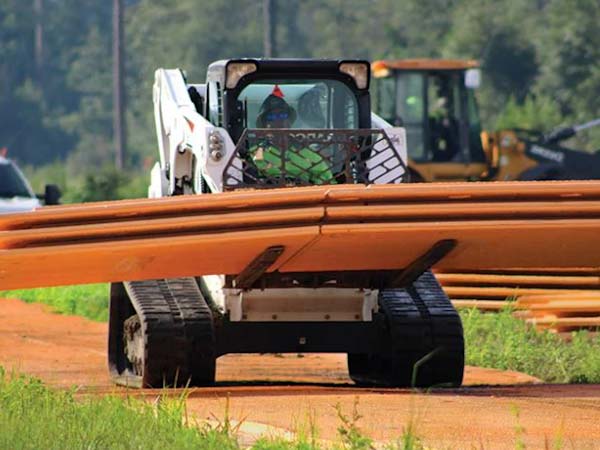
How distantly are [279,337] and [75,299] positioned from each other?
933cm

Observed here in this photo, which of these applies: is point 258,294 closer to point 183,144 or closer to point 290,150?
point 290,150

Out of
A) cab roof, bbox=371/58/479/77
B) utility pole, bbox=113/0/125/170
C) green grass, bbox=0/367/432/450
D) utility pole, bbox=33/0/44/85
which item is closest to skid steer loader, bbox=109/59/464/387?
green grass, bbox=0/367/432/450

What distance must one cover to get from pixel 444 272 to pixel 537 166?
18.7 metres

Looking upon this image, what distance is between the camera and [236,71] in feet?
45.2

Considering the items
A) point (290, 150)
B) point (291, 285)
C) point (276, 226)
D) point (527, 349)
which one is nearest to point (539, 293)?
point (527, 349)

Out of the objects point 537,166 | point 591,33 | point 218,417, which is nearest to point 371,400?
point 218,417

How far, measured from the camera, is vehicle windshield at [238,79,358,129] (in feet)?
45.2

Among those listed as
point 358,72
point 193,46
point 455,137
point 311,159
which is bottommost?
point 455,137

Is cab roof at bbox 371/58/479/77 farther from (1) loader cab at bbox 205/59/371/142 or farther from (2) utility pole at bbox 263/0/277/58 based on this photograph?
(1) loader cab at bbox 205/59/371/142

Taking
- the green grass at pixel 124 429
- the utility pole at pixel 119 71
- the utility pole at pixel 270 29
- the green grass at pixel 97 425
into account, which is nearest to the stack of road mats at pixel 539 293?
the green grass at pixel 124 429

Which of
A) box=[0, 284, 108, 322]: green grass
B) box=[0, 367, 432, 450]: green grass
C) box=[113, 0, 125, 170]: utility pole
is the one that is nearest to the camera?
box=[0, 367, 432, 450]: green grass

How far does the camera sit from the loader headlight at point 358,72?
13922mm

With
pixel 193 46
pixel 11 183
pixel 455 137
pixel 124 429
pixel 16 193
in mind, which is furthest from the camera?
pixel 193 46

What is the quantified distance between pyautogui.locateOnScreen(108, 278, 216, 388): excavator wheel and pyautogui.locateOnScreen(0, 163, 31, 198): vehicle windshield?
12.8 meters
